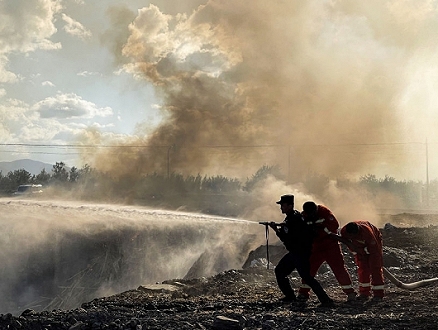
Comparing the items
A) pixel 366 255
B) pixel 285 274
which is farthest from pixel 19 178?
pixel 366 255

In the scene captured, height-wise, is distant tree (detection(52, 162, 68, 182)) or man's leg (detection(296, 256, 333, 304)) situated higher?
distant tree (detection(52, 162, 68, 182))

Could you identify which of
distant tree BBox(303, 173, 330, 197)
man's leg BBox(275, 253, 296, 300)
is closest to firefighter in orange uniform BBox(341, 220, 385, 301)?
man's leg BBox(275, 253, 296, 300)

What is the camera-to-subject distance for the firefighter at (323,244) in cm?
769

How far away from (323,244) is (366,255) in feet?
2.72

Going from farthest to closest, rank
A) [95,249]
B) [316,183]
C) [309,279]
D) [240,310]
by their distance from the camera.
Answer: [316,183]
[95,249]
[309,279]
[240,310]

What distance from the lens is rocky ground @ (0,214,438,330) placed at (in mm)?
5879

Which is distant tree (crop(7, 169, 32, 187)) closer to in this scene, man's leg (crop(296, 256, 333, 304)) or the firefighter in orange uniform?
man's leg (crop(296, 256, 333, 304))

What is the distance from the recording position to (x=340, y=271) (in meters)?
7.64

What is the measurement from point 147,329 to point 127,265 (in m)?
13.3

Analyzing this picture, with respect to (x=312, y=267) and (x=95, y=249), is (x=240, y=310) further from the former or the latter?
(x=95, y=249)

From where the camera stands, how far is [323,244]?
7.81 meters

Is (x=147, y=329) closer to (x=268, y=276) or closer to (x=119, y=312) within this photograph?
(x=119, y=312)

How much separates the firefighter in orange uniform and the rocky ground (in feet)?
1.04

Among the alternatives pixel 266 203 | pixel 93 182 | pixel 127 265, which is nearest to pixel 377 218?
pixel 266 203
